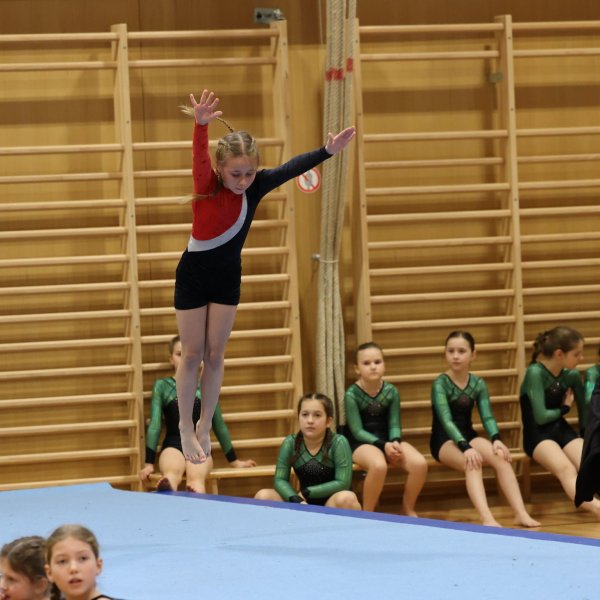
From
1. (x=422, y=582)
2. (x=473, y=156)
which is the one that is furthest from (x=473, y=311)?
(x=422, y=582)

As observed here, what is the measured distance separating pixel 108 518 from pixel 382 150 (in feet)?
10.4

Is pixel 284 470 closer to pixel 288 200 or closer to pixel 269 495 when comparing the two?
pixel 269 495

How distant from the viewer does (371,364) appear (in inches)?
248


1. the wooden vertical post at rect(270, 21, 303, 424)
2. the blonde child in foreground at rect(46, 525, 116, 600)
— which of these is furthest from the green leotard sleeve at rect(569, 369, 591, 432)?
the blonde child in foreground at rect(46, 525, 116, 600)

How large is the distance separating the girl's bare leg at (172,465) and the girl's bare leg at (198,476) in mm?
54

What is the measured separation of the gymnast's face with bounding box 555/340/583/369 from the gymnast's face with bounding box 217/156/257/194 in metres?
2.96

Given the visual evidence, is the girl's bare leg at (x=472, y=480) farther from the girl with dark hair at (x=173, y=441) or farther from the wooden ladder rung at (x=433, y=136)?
the wooden ladder rung at (x=433, y=136)

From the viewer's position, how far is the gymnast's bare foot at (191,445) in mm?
4609

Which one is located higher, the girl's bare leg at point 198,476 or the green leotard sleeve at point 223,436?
the green leotard sleeve at point 223,436

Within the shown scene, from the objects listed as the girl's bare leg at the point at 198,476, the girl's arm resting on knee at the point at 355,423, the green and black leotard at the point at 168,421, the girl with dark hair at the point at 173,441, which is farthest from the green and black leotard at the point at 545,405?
the girl's bare leg at the point at 198,476

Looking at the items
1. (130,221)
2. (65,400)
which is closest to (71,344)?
(65,400)

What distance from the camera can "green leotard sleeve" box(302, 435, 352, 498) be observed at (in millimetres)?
5727

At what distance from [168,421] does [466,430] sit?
5.98 feet

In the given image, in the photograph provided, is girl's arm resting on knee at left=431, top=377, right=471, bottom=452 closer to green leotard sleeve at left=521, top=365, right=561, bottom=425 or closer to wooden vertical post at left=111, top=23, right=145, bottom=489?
green leotard sleeve at left=521, top=365, right=561, bottom=425
